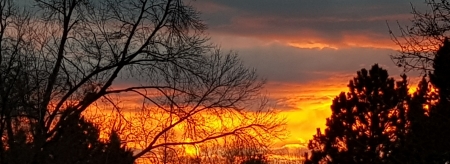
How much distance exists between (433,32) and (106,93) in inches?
342

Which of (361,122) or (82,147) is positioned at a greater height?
(361,122)

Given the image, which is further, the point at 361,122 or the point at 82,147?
the point at 361,122

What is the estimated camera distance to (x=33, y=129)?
63.0 ft

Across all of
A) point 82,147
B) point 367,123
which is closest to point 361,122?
point 367,123

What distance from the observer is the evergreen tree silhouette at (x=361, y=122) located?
3506cm

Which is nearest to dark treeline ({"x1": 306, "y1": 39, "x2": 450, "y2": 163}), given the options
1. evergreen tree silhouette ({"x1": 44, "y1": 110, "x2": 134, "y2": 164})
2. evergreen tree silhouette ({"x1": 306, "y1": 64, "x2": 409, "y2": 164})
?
evergreen tree silhouette ({"x1": 306, "y1": 64, "x2": 409, "y2": 164})

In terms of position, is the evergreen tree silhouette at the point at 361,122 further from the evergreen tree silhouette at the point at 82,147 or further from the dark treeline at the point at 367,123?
the evergreen tree silhouette at the point at 82,147

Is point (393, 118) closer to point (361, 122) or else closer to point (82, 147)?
point (361, 122)

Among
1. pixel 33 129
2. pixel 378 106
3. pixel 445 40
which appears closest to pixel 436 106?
pixel 445 40

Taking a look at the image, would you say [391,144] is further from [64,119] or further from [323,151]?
[64,119]

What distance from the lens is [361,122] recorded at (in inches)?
1475

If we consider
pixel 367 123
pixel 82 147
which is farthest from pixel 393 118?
pixel 82 147

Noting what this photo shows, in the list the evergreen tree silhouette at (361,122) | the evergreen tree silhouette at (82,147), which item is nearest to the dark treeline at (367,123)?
the evergreen tree silhouette at (361,122)

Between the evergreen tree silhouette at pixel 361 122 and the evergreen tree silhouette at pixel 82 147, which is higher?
the evergreen tree silhouette at pixel 361 122
